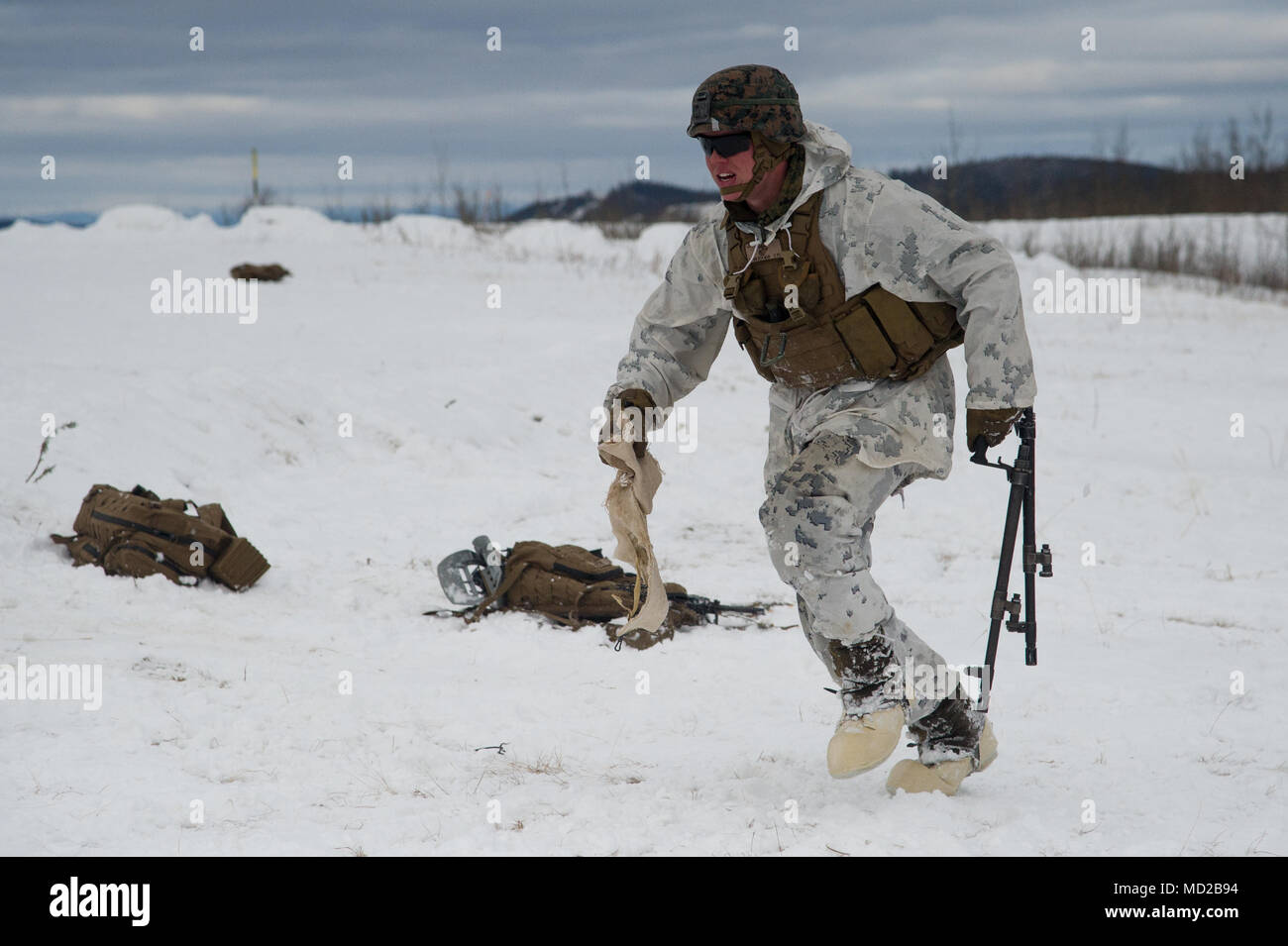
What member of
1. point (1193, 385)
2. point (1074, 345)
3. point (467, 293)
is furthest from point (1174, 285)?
point (467, 293)

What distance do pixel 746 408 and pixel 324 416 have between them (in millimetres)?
3983

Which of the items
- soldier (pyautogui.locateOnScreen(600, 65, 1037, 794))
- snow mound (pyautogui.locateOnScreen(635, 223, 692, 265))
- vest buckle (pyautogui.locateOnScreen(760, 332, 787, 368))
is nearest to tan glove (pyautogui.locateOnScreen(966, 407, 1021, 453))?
soldier (pyautogui.locateOnScreen(600, 65, 1037, 794))

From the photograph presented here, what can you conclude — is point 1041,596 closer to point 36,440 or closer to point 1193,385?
point 36,440

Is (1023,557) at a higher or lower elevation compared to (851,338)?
lower

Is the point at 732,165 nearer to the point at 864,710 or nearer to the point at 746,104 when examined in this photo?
the point at 746,104

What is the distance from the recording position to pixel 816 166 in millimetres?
3340

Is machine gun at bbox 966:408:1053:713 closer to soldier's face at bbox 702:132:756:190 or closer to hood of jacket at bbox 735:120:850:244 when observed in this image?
hood of jacket at bbox 735:120:850:244

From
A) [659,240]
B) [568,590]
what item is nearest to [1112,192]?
[659,240]

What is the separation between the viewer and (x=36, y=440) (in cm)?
706

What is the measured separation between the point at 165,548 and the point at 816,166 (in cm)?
394

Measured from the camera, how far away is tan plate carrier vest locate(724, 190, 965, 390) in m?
3.28

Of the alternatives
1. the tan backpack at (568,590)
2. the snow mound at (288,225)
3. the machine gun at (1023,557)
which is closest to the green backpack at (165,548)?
the tan backpack at (568,590)

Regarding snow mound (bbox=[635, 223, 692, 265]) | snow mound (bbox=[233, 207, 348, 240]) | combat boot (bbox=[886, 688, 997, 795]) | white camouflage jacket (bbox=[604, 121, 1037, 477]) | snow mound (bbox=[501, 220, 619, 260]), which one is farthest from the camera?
snow mound (bbox=[635, 223, 692, 265])

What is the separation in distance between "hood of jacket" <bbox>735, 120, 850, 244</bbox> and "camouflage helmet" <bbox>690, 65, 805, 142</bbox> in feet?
0.26
